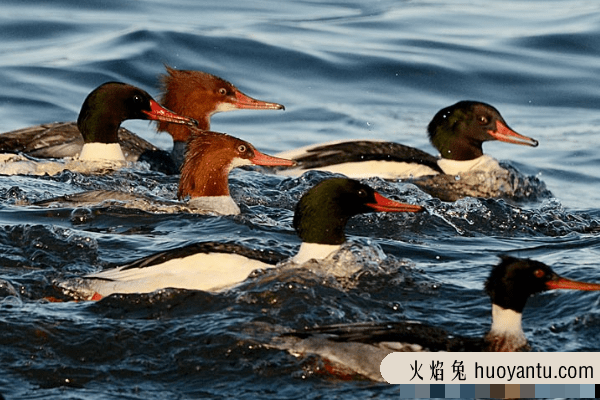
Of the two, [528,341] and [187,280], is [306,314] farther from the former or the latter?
[528,341]

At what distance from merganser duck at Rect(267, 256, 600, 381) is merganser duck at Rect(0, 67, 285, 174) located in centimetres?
466

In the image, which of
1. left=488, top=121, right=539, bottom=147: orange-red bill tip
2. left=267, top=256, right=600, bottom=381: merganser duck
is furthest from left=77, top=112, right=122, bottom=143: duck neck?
left=267, top=256, right=600, bottom=381: merganser duck

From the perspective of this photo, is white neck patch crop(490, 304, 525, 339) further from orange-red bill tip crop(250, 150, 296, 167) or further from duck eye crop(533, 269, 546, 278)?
orange-red bill tip crop(250, 150, 296, 167)

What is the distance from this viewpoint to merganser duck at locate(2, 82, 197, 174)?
9172 millimetres

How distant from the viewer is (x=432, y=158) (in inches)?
389

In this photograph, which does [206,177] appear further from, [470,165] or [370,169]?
[470,165]

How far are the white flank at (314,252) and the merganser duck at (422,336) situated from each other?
988mm

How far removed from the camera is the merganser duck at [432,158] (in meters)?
9.40

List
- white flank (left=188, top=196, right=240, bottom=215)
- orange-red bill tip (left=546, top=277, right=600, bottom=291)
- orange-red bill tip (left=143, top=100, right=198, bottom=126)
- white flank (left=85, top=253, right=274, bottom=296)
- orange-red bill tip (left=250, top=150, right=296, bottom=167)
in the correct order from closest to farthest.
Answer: orange-red bill tip (left=546, top=277, right=600, bottom=291), white flank (left=85, top=253, right=274, bottom=296), white flank (left=188, top=196, right=240, bottom=215), orange-red bill tip (left=250, top=150, right=296, bottom=167), orange-red bill tip (left=143, top=100, right=198, bottom=126)

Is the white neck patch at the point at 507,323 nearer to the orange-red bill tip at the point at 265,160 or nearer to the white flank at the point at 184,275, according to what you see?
the white flank at the point at 184,275

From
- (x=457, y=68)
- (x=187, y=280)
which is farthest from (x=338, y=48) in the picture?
(x=187, y=280)

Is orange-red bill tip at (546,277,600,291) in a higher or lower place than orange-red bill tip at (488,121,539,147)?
lower

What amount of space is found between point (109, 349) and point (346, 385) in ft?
3.56

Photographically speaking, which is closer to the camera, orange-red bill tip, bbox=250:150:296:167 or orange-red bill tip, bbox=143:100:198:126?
orange-red bill tip, bbox=250:150:296:167
